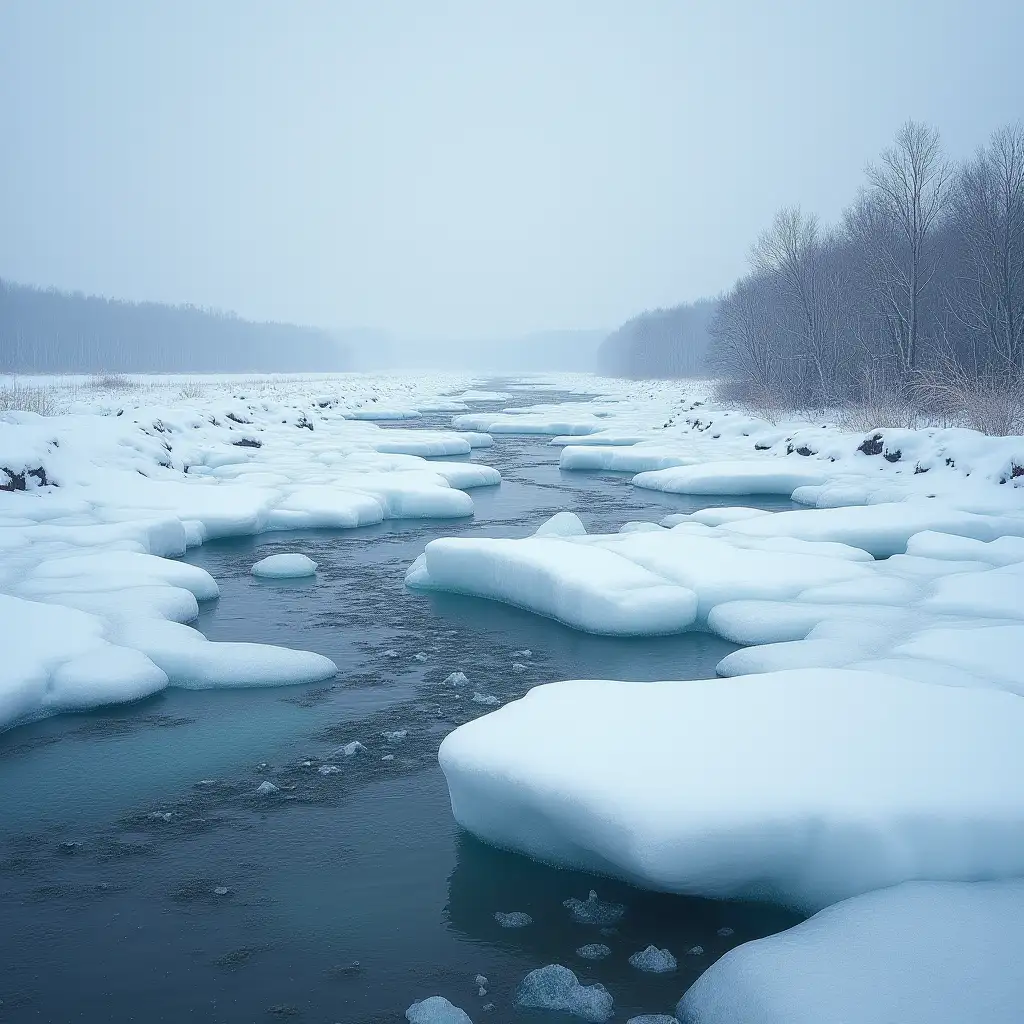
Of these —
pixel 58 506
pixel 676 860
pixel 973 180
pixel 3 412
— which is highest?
pixel 973 180

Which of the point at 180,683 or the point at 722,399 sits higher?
the point at 722,399

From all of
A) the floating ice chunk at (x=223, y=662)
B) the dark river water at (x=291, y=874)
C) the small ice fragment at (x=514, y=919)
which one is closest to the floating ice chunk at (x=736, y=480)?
the dark river water at (x=291, y=874)

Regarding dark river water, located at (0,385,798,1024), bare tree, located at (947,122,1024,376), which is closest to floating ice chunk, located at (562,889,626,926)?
dark river water, located at (0,385,798,1024)

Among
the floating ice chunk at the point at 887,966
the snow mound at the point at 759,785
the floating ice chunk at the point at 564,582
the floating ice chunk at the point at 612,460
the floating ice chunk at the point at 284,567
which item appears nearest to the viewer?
the floating ice chunk at the point at 887,966

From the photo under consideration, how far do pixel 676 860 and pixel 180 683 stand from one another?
3483 millimetres

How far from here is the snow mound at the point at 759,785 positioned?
2.91 metres

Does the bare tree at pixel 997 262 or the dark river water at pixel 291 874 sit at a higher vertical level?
the bare tree at pixel 997 262

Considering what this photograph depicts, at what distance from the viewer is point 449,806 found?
154 inches

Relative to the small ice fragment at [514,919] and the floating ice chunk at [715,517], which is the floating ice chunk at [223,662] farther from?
the floating ice chunk at [715,517]

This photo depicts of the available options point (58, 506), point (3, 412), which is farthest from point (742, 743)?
point (3, 412)

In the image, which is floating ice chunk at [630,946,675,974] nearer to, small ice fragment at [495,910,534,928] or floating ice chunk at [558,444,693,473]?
small ice fragment at [495,910,534,928]

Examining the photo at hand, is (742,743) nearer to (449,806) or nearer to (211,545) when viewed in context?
(449,806)

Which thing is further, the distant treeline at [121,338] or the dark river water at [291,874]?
the distant treeline at [121,338]

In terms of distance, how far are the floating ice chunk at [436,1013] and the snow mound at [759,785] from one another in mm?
754
